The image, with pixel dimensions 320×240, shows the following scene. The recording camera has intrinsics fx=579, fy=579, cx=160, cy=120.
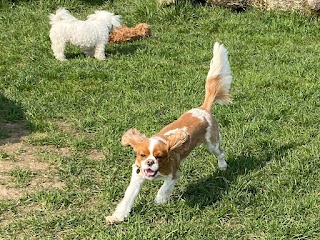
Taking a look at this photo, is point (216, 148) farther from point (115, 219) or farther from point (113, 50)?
point (113, 50)

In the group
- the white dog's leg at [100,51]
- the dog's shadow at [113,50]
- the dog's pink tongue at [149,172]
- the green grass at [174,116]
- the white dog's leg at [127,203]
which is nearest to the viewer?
the dog's pink tongue at [149,172]

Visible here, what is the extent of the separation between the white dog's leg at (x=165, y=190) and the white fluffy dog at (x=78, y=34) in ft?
14.5

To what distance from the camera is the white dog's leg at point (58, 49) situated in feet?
27.8

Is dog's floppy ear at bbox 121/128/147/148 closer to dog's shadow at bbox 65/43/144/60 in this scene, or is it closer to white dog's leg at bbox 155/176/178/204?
white dog's leg at bbox 155/176/178/204

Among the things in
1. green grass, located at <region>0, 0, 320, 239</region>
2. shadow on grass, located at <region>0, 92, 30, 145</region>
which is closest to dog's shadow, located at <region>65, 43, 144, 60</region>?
green grass, located at <region>0, 0, 320, 239</region>

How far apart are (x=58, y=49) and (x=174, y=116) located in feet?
9.12

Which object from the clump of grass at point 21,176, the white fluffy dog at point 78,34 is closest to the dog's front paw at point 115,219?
the clump of grass at point 21,176

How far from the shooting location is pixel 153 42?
9.52 metres

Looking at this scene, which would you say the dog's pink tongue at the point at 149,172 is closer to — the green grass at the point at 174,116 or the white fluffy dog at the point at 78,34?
the green grass at the point at 174,116

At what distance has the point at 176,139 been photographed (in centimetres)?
417

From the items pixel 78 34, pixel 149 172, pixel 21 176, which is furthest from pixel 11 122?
pixel 149 172

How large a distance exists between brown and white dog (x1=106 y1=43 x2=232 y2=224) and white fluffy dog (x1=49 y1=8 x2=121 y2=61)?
3.73 m

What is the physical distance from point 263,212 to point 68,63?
15.0ft

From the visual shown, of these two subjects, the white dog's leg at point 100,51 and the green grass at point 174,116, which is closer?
the green grass at point 174,116
